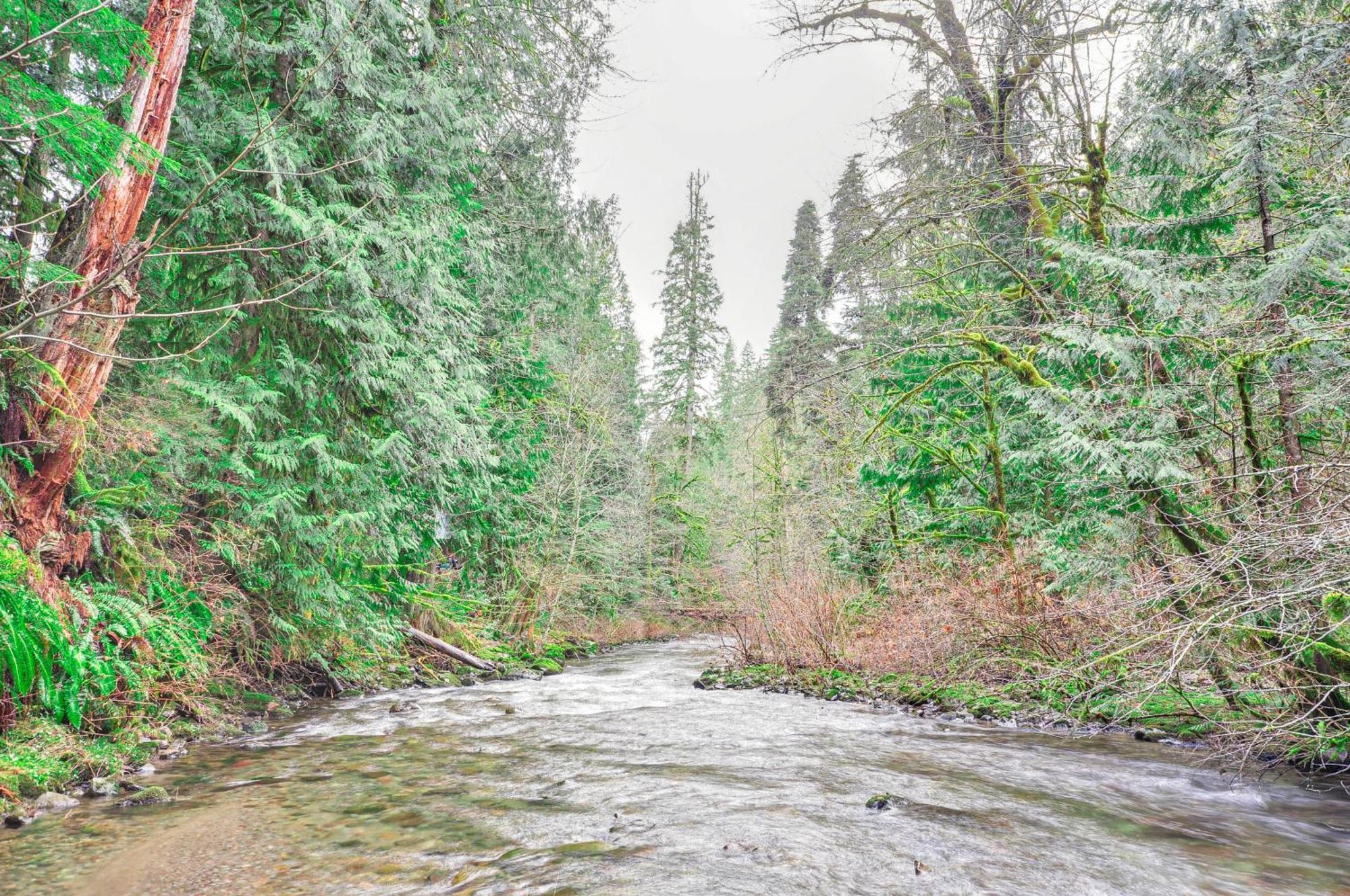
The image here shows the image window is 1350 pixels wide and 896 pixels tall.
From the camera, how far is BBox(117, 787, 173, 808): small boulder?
4.23m

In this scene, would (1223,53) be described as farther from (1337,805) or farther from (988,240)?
(1337,805)

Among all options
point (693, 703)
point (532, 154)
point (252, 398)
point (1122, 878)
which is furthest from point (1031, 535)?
point (532, 154)

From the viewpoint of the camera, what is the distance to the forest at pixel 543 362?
4.45 meters

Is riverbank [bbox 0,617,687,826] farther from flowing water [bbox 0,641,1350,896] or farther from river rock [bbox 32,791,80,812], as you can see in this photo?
flowing water [bbox 0,641,1350,896]

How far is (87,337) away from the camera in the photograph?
16.2 ft

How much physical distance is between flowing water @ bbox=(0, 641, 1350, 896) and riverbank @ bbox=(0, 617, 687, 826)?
288 millimetres

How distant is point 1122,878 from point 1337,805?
2.30m

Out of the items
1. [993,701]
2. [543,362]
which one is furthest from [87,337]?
[993,701]

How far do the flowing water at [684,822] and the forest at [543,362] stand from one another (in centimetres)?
65

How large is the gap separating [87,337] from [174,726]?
10.9 feet

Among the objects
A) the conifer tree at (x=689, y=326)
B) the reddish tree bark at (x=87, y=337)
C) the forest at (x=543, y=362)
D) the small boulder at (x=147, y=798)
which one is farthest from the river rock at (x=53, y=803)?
the conifer tree at (x=689, y=326)

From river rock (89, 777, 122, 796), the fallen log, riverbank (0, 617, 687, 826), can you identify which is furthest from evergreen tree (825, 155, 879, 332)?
river rock (89, 777, 122, 796)

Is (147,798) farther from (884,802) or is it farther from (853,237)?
(853,237)

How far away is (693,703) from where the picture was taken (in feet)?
30.8
